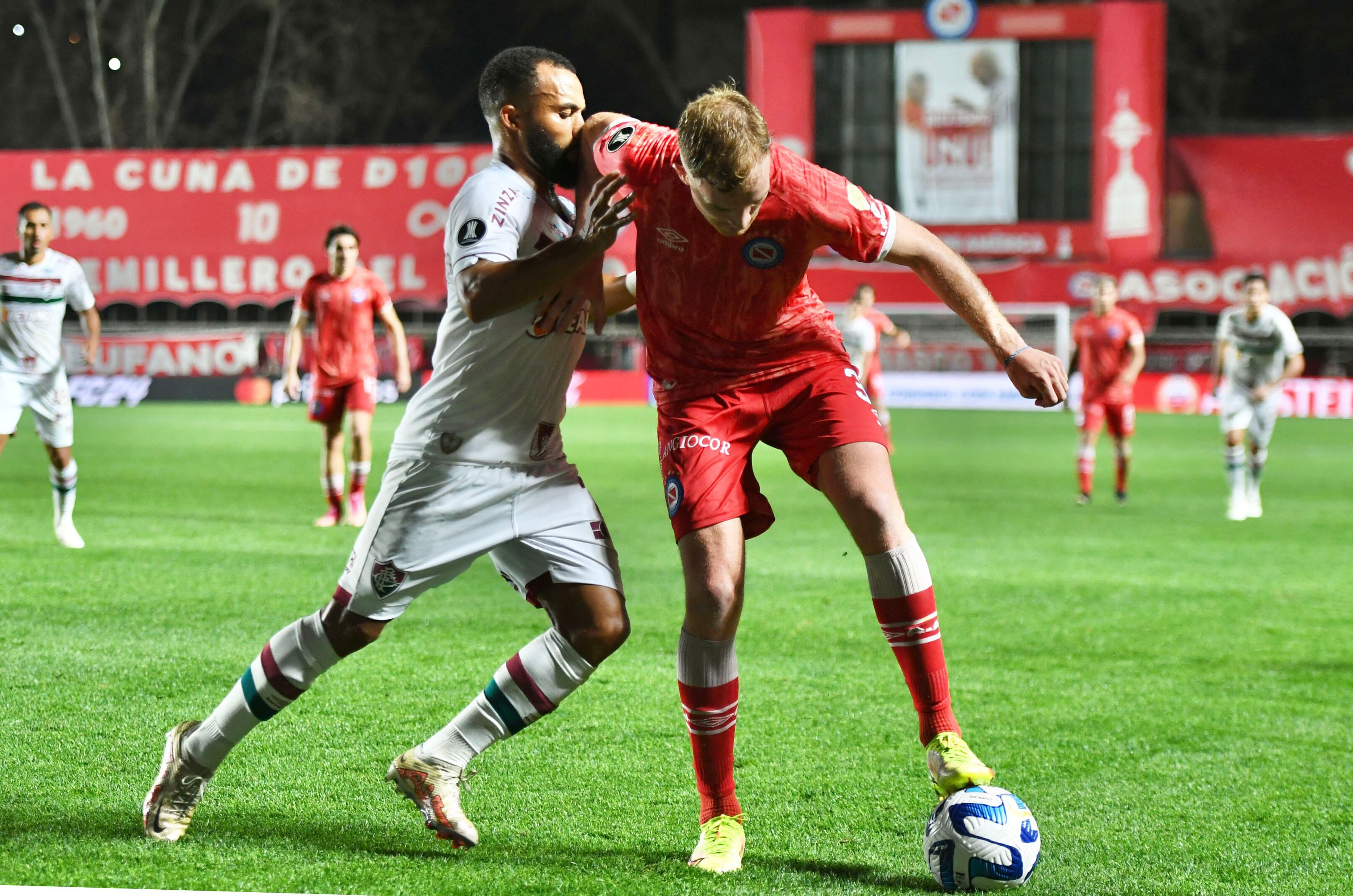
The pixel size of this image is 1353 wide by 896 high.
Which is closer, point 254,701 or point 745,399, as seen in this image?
point 254,701

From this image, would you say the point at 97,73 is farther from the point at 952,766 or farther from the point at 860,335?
the point at 952,766

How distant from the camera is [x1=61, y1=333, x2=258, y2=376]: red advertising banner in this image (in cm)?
2869

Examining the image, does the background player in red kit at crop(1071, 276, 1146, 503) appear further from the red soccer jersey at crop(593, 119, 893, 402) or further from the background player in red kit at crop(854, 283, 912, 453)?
the red soccer jersey at crop(593, 119, 893, 402)

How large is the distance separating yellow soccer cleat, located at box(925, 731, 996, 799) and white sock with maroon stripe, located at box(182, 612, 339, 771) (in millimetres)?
1506

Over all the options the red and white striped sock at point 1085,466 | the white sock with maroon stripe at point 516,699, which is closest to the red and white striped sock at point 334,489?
the red and white striped sock at point 1085,466

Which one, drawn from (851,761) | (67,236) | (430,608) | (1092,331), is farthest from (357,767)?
(67,236)

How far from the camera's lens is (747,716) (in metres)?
5.41

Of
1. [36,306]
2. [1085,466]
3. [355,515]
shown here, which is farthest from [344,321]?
[1085,466]

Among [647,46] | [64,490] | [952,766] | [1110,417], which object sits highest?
[647,46]

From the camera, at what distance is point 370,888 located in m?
3.47

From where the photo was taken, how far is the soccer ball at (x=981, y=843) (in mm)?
3500

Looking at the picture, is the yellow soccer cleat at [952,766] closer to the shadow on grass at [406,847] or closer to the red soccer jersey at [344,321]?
the shadow on grass at [406,847]

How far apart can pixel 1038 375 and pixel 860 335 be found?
44.1 feet

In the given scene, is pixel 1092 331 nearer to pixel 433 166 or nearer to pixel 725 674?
pixel 725 674
